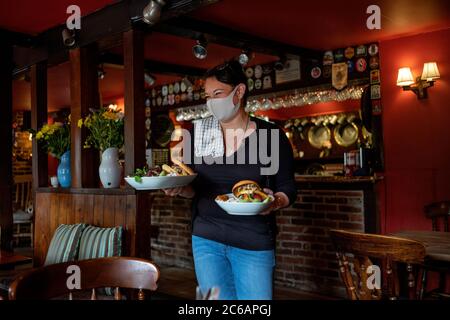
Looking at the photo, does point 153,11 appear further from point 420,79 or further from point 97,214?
point 420,79

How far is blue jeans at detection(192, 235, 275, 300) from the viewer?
1.87m

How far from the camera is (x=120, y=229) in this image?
10.7 ft

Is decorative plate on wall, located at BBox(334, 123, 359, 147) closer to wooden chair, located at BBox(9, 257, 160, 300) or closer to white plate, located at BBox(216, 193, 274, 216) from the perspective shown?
white plate, located at BBox(216, 193, 274, 216)

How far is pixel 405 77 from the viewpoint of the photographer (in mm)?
5168

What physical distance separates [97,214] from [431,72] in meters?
3.85

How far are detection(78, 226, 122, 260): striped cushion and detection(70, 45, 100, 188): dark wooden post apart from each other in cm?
80

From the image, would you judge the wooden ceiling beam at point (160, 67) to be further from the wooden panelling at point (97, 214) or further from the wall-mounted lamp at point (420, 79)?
the wall-mounted lamp at point (420, 79)

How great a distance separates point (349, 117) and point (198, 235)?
6.65 m

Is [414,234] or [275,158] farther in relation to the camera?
[414,234]

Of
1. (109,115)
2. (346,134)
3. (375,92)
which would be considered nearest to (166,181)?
(109,115)

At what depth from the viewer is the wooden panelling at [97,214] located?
3.36m

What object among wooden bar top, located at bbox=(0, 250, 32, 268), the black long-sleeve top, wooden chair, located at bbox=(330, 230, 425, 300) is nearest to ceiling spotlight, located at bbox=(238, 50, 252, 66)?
wooden bar top, located at bbox=(0, 250, 32, 268)
